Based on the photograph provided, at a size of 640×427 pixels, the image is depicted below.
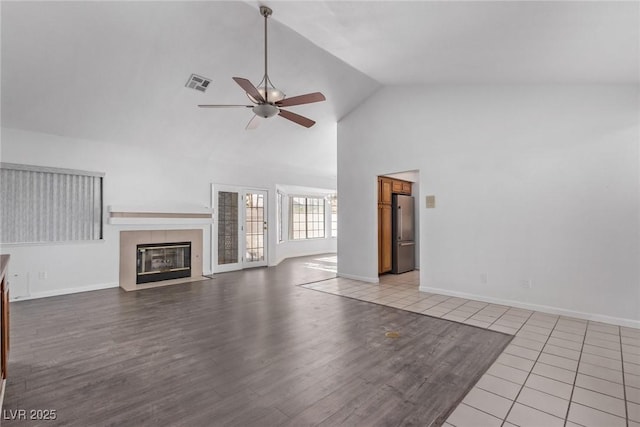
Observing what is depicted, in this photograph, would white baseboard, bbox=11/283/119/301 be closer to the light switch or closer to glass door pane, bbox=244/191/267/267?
glass door pane, bbox=244/191/267/267

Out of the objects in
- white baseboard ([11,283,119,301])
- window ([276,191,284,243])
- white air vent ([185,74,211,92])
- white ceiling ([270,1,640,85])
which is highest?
white air vent ([185,74,211,92])

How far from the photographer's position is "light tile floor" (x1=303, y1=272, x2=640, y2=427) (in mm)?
1958

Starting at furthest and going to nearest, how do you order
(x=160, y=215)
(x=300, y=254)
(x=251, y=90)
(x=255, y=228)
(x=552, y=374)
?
(x=300, y=254), (x=255, y=228), (x=160, y=215), (x=251, y=90), (x=552, y=374)

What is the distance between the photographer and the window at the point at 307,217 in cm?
996

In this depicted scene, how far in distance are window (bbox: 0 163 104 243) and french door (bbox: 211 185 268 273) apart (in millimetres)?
2218

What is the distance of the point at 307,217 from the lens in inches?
408

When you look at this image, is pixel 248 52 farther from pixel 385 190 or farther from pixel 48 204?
pixel 48 204

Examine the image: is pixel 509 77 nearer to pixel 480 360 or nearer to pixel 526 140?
pixel 526 140

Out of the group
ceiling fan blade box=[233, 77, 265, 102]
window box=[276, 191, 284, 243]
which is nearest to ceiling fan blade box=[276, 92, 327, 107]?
ceiling fan blade box=[233, 77, 265, 102]

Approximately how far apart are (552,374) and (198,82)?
17.4ft

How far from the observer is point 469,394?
219 cm

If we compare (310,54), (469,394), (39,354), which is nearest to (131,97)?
(310,54)

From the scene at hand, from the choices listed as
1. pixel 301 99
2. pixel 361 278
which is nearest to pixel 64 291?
pixel 301 99

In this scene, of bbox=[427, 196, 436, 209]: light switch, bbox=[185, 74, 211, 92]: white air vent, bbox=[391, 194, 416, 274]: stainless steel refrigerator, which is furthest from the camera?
bbox=[391, 194, 416, 274]: stainless steel refrigerator
